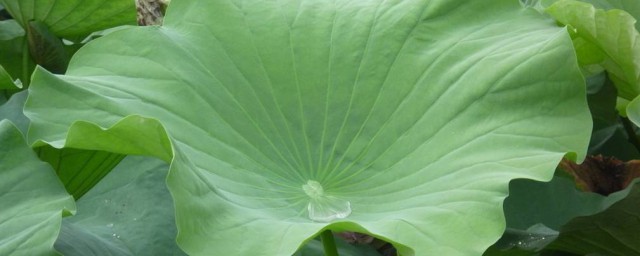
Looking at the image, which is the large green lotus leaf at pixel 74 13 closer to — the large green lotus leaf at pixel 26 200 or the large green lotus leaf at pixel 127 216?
the large green lotus leaf at pixel 127 216

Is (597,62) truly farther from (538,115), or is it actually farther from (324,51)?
(324,51)

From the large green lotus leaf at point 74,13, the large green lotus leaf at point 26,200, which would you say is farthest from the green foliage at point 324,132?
the large green lotus leaf at point 74,13

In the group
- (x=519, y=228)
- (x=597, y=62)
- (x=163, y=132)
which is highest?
(x=163, y=132)

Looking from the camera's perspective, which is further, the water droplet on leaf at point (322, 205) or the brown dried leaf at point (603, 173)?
the brown dried leaf at point (603, 173)

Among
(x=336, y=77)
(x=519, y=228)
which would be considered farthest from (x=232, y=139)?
(x=519, y=228)

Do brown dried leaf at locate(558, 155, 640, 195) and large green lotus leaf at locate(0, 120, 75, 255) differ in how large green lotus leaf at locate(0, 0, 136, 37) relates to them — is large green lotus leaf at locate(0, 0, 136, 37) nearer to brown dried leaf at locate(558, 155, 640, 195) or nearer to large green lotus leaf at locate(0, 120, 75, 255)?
large green lotus leaf at locate(0, 120, 75, 255)

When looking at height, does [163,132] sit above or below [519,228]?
above
